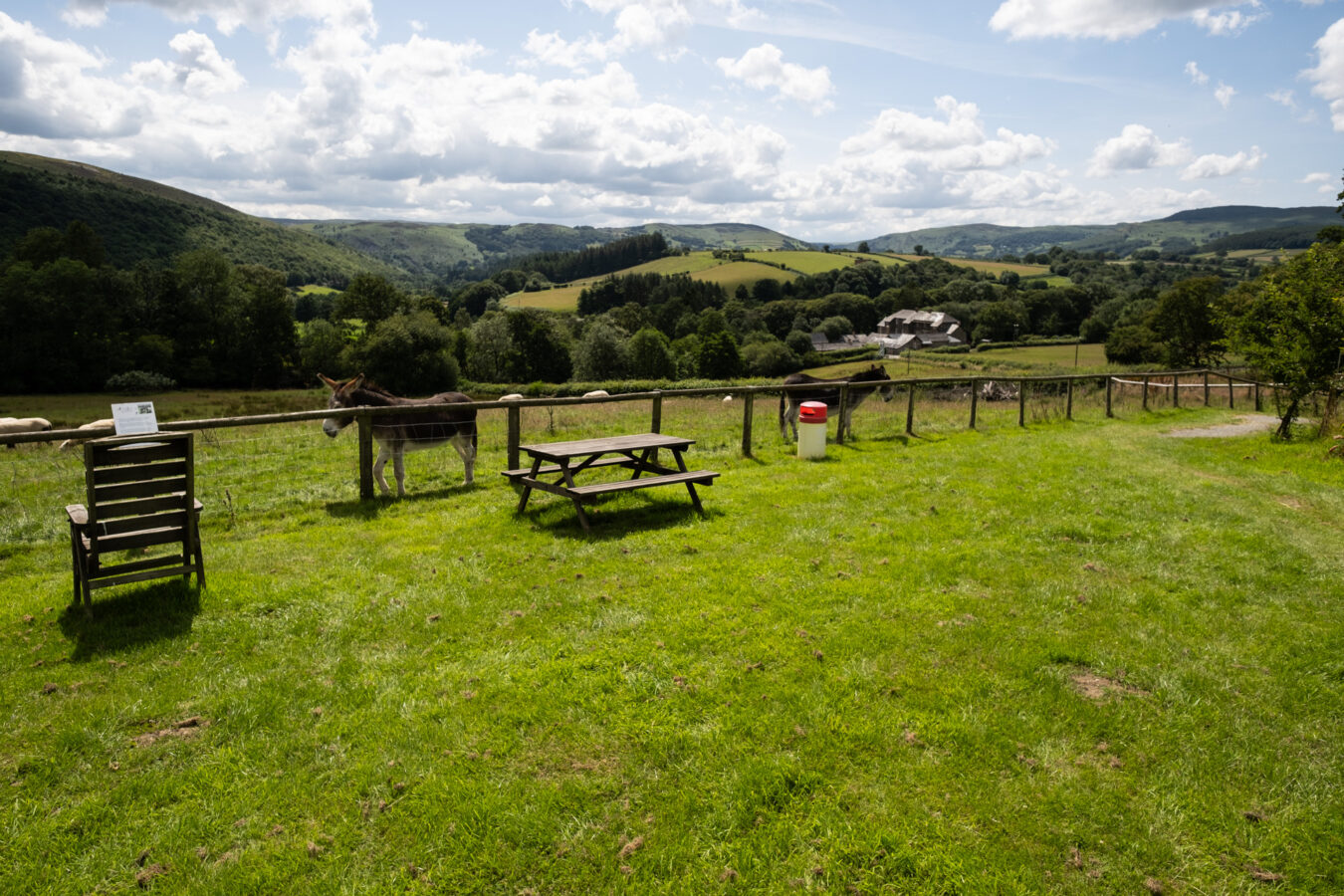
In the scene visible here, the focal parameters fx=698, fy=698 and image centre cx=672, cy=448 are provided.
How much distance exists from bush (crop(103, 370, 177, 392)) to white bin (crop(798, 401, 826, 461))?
2182 inches

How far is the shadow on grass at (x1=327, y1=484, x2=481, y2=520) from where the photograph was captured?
9.47 metres

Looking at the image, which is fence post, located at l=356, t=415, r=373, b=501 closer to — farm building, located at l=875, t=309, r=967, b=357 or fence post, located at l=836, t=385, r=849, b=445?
fence post, located at l=836, t=385, r=849, b=445

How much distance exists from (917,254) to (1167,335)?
12767 cm

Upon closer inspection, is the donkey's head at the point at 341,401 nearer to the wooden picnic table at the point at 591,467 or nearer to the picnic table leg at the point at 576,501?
the wooden picnic table at the point at 591,467

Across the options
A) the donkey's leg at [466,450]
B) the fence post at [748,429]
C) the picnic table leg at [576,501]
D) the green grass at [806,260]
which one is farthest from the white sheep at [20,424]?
the green grass at [806,260]

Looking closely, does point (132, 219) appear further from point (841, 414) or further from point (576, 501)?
point (576, 501)

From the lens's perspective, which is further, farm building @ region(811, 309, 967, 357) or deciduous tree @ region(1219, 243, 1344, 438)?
farm building @ region(811, 309, 967, 357)

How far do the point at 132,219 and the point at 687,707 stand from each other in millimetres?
145674

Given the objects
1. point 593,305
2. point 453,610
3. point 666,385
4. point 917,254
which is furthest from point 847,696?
point 917,254

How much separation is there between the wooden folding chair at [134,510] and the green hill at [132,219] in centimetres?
9770

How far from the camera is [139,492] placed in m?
6.03

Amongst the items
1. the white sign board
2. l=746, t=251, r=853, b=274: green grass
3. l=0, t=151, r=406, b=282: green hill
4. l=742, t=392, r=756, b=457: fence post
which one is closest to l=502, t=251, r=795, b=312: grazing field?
l=746, t=251, r=853, b=274: green grass

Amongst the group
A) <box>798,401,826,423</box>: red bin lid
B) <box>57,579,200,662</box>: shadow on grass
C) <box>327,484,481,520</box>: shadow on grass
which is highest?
<box>798,401,826,423</box>: red bin lid

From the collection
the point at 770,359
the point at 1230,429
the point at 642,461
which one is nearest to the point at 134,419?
the point at 642,461
